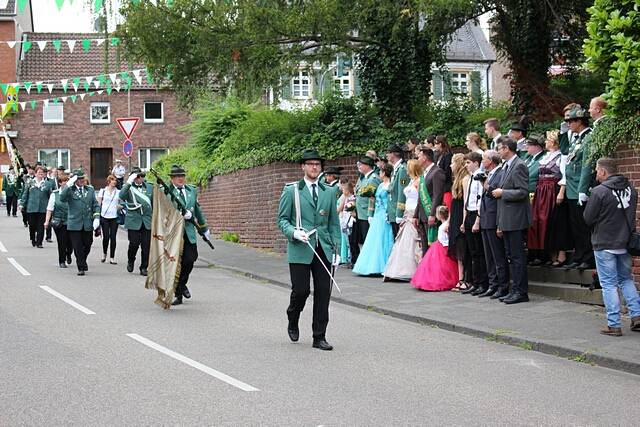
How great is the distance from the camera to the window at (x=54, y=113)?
187ft

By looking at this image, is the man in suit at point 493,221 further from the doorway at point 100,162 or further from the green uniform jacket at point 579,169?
the doorway at point 100,162

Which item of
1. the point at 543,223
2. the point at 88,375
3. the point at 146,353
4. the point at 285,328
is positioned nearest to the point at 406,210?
the point at 543,223

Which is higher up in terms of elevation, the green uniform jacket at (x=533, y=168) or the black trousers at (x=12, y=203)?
the green uniform jacket at (x=533, y=168)

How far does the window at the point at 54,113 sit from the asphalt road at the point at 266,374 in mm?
44436

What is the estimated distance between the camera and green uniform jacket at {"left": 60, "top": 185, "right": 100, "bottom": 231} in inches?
786

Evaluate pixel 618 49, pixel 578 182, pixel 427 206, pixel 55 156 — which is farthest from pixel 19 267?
pixel 55 156

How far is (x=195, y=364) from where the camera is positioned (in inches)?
376

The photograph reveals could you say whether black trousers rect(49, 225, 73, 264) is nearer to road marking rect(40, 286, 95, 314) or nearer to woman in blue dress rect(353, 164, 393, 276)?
road marking rect(40, 286, 95, 314)

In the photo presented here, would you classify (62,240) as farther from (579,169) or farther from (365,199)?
(579,169)

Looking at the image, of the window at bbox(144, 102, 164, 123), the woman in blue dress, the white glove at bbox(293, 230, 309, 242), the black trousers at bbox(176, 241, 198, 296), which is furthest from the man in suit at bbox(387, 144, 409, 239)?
the window at bbox(144, 102, 164, 123)

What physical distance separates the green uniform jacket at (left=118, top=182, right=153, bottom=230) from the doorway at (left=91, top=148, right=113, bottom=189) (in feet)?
129

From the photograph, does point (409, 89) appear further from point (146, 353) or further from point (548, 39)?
point (146, 353)

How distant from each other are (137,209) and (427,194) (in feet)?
20.0

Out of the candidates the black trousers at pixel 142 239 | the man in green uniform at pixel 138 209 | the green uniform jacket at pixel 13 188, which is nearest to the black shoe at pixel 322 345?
the man in green uniform at pixel 138 209
